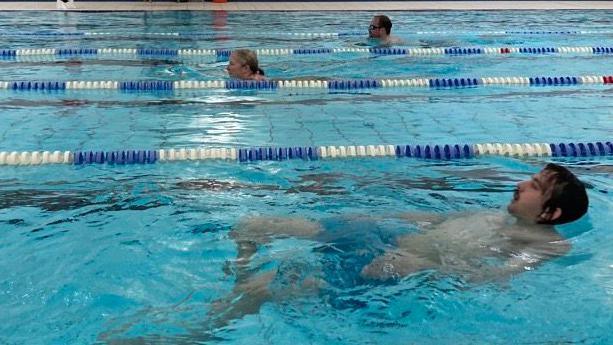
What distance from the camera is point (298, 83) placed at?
7766mm

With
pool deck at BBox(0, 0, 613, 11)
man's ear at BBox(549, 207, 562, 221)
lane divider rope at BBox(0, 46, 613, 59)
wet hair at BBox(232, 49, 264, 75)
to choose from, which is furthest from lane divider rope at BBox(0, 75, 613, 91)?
pool deck at BBox(0, 0, 613, 11)

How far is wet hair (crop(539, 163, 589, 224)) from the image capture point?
3508 millimetres

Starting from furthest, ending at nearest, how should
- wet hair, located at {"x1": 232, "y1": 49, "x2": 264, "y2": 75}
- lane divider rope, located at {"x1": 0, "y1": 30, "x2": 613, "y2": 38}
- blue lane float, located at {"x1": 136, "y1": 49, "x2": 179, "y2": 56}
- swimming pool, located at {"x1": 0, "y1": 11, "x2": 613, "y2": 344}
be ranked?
lane divider rope, located at {"x1": 0, "y1": 30, "x2": 613, "y2": 38} < blue lane float, located at {"x1": 136, "y1": 49, "x2": 179, "y2": 56} < wet hair, located at {"x1": 232, "y1": 49, "x2": 264, "y2": 75} < swimming pool, located at {"x1": 0, "y1": 11, "x2": 613, "y2": 344}

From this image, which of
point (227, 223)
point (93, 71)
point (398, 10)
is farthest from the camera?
point (398, 10)

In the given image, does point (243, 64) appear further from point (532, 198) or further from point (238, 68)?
point (532, 198)

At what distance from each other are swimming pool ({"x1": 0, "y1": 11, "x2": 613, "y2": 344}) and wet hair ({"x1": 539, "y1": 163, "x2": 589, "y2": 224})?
0.23 metres

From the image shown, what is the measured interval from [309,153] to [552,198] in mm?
2006

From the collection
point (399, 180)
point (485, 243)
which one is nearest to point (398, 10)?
point (399, 180)

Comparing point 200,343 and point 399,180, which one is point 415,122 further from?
point 200,343

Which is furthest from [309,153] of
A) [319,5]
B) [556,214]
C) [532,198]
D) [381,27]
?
[319,5]

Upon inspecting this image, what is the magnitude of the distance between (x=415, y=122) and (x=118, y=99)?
2.84m

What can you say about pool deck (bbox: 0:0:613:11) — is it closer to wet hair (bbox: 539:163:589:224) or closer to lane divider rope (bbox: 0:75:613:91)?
lane divider rope (bbox: 0:75:613:91)

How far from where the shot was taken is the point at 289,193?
454cm

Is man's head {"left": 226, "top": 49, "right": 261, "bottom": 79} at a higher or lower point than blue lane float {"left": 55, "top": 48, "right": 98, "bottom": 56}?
higher
